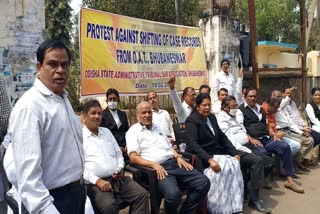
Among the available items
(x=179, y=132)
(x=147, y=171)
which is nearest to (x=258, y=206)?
(x=179, y=132)

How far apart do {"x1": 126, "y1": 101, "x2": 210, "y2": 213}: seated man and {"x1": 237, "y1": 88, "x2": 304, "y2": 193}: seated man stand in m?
1.63

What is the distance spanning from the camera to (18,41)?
402cm

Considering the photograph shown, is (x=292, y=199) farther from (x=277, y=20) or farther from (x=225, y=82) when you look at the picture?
(x=277, y=20)

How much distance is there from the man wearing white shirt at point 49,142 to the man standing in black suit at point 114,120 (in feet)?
8.11

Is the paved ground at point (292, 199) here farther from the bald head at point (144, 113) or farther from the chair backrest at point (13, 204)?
the chair backrest at point (13, 204)

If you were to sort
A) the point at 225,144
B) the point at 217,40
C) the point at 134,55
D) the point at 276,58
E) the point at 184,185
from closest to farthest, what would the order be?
1. the point at 184,185
2. the point at 225,144
3. the point at 134,55
4. the point at 217,40
5. the point at 276,58

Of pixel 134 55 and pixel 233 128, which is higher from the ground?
pixel 134 55

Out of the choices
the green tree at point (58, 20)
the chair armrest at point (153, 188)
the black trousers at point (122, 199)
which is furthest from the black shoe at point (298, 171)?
the green tree at point (58, 20)

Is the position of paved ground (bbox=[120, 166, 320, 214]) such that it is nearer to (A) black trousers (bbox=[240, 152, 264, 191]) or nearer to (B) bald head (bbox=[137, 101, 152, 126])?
(A) black trousers (bbox=[240, 152, 264, 191])

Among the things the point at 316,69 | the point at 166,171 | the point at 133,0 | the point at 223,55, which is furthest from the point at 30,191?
the point at 316,69

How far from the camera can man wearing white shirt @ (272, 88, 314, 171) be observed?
6.01 meters

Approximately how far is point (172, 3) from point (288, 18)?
14.9 meters

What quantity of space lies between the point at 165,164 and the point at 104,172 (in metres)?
0.80

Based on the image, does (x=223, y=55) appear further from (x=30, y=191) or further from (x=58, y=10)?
(x=58, y=10)
